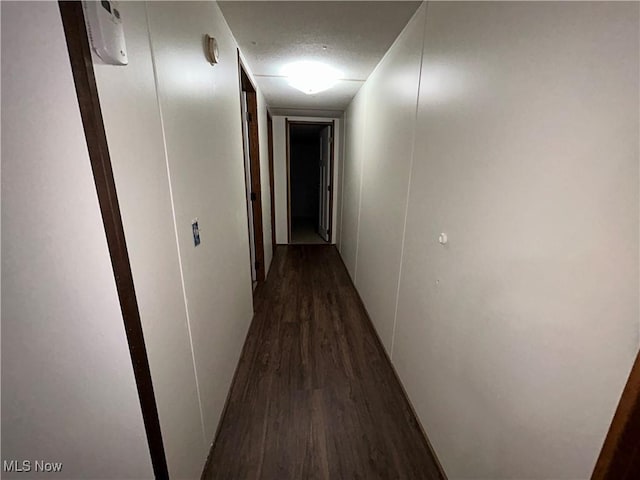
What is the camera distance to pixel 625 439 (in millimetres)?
559

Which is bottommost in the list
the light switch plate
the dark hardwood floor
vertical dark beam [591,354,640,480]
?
the dark hardwood floor

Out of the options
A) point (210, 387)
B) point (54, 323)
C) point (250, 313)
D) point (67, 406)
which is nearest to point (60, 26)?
point (54, 323)

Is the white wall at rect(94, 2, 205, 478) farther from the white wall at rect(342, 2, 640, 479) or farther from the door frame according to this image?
the door frame

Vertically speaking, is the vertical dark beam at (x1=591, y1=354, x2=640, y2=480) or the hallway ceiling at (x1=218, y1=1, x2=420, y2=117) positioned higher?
the hallway ceiling at (x1=218, y1=1, x2=420, y2=117)

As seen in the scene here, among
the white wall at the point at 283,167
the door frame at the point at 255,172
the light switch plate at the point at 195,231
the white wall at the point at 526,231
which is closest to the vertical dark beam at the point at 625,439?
the white wall at the point at 526,231

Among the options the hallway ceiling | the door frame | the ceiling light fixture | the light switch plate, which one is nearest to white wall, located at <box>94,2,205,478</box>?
the light switch plate

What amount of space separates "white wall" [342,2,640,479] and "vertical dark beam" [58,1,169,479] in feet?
3.72

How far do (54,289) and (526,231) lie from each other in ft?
4.36

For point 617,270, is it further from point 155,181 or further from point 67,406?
point 67,406

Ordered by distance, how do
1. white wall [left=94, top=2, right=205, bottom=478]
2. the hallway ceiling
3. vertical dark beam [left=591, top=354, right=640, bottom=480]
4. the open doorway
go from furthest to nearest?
the open doorway, the hallway ceiling, white wall [left=94, top=2, right=205, bottom=478], vertical dark beam [left=591, top=354, right=640, bottom=480]

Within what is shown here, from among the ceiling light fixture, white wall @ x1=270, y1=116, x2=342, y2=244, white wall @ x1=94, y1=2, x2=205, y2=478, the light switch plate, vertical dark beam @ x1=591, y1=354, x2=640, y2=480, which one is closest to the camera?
vertical dark beam @ x1=591, y1=354, x2=640, y2=480

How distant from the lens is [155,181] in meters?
0.86

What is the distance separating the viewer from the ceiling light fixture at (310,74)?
236 centimetres

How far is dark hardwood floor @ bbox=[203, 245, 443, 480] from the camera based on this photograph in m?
1.33
